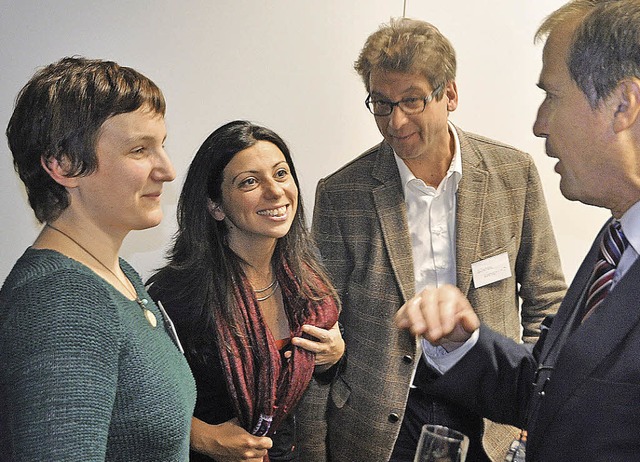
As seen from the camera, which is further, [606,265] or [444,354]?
[444,354]

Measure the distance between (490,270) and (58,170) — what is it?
5.25 feet

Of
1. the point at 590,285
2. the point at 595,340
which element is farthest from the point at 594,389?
the point at 590,285

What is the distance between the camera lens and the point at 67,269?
144 centimetres

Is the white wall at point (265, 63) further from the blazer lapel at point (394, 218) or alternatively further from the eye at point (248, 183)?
the eye at point (248, 183)

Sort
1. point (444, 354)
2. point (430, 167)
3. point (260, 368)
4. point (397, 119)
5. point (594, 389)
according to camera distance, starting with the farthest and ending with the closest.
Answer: point (430, 167) → point (397, 119) → point (260, 368) → point (444, 354) → point (594, 389)

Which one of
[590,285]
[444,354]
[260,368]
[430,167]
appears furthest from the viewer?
[430,167]

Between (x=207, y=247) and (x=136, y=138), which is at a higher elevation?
(x=136, y=138)

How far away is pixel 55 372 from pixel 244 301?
1.12 m

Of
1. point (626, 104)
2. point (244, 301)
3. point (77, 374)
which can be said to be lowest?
point (244, 301)

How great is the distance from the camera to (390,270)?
269 centimetres

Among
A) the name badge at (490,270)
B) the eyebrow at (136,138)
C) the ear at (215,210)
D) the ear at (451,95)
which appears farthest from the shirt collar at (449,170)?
the eyebrow at (136,138)

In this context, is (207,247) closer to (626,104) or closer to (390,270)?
(390,270)

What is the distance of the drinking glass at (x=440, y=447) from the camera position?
1331mm

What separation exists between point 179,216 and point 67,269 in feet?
3.66
